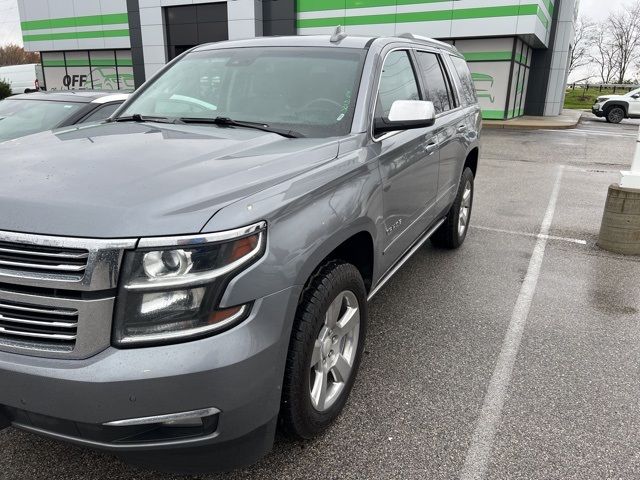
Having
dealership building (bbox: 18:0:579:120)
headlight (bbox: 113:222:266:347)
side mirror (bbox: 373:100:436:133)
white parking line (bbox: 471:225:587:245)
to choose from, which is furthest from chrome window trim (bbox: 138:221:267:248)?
dealership building (bbox: 18:0:579:120)

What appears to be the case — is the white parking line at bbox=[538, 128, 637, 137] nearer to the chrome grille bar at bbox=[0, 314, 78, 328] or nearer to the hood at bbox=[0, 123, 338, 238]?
the hood at bbox=[0, 123, 338, 238]

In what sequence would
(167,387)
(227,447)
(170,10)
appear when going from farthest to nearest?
(170,10), (227,447), (167,387)

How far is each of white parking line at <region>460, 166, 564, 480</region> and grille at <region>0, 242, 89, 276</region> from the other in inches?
73.1

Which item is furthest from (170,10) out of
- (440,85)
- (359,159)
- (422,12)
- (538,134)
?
(359,159)

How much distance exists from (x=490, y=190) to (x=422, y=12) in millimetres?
15933

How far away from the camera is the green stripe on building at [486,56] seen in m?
22.2

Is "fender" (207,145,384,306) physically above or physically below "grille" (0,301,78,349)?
above

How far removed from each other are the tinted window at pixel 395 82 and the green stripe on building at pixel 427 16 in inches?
773

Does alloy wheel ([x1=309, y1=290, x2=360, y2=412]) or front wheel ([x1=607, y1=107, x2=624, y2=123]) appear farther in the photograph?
front wheel ([x1=607, y1=107, x2=624, y2=123])

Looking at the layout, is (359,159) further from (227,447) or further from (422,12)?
(422,12)

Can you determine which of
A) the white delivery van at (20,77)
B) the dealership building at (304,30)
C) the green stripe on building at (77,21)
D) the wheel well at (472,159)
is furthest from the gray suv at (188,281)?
the white delivery van at (20,77)

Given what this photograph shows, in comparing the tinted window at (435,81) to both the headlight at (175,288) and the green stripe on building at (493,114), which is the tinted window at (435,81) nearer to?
the headlight at (175,288)

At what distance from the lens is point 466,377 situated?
3.21 metres

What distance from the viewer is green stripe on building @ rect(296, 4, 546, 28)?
20.7m
